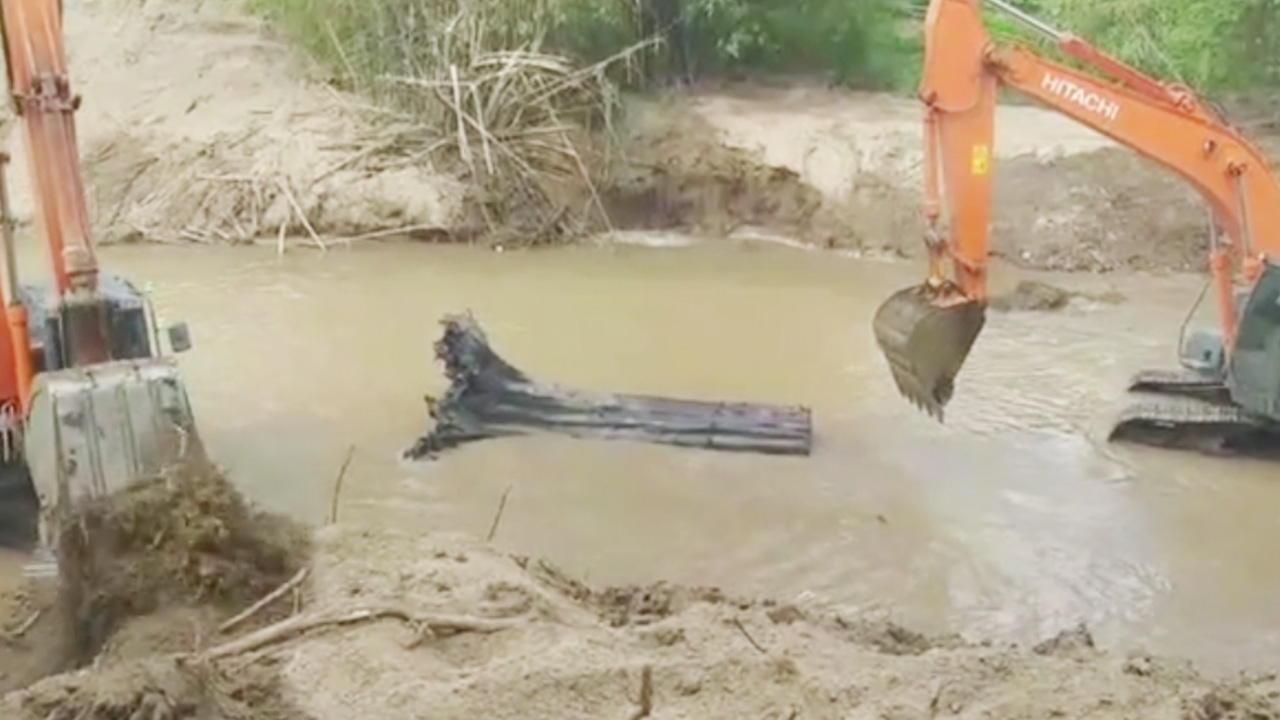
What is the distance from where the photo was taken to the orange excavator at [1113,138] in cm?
857

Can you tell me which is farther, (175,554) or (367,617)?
(175,554)

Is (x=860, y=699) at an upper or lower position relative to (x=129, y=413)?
lower

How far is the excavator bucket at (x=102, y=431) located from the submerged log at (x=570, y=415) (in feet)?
9.56

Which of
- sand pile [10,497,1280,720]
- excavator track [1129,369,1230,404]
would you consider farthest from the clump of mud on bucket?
excavator track [1129,369,1230,404]

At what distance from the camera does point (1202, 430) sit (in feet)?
29.8

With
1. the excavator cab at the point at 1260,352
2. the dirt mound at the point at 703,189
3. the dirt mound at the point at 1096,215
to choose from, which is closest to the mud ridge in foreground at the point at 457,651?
the excavator cab at the point at 1260,352

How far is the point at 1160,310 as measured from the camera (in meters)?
12.4

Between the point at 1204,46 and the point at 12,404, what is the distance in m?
11.0

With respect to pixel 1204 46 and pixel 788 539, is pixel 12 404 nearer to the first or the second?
pixel 788 539

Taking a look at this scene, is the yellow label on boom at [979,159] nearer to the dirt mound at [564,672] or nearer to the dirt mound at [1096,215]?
the dirt mound at [564,672]

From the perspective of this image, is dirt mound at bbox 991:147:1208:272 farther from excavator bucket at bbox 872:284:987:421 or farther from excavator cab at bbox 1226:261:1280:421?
excavator bucket at bbox 872:284:987:421

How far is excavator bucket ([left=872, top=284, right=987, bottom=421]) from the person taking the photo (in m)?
8.51

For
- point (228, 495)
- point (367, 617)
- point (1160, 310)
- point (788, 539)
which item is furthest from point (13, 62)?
point (1160, 310)

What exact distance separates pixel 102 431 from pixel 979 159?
444 cm
